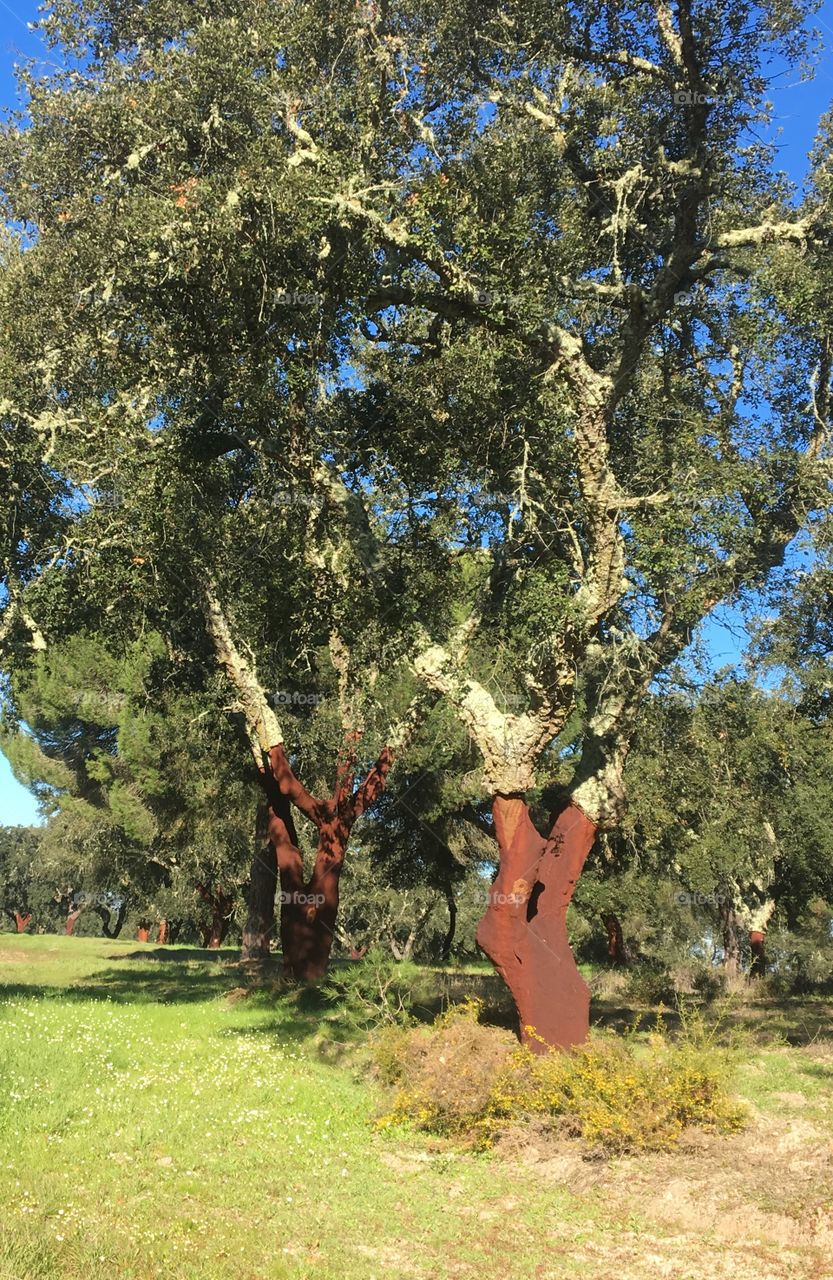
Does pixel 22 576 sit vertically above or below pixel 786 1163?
above

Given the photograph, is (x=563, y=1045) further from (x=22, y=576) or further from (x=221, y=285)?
(x=22, y=576)

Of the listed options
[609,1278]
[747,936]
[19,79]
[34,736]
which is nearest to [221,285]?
[19,79]

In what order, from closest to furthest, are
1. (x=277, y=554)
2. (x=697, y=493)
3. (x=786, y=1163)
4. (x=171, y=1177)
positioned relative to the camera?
(x=171, y=1177) < (x=786, y=1163) < (x=697, y=493) < (x=277, y=554)

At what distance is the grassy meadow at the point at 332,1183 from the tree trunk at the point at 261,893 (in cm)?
1038

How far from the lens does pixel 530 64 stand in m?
11.5

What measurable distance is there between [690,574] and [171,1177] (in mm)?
8541

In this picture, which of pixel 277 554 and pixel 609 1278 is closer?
pixel 609 1278

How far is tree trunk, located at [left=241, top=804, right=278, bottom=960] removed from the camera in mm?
22328
